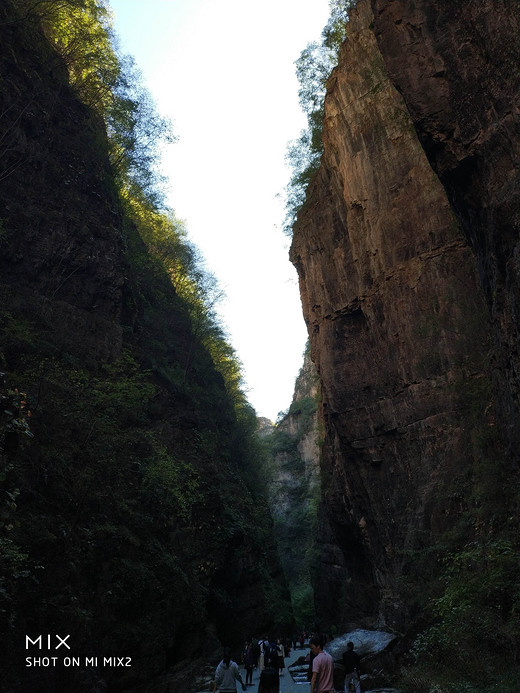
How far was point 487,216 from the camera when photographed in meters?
10.4

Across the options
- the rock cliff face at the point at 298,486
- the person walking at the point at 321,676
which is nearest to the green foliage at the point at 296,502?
the rock cliff face at the point at 298,486

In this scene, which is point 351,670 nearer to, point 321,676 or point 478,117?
point 321,676

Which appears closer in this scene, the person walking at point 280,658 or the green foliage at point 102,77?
the person walking at point 280,658

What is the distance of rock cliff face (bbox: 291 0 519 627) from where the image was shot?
10461 millimetres

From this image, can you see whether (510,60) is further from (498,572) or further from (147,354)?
(147,354)

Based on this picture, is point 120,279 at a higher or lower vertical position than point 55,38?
lower

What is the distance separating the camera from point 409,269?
60.1 feet

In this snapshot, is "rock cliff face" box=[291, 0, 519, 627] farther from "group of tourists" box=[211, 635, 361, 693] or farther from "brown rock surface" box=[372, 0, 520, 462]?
"group of tourists" box=[211, 635, 361, 693]

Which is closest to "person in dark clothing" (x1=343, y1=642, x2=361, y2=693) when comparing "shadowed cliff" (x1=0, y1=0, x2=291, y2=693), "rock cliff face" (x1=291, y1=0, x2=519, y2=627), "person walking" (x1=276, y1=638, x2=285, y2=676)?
"person walking" (x1=276, y1=638, x2=285, y2=676)

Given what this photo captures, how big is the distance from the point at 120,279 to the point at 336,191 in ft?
33.0

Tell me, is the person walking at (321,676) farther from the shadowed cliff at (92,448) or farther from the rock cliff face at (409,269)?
the rock cliff face at (409,269)

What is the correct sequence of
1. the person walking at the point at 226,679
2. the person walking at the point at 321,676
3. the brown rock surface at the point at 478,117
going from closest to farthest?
the person walking at the point at 321,676 → the person walking at the point at 226,679 → the brown rock surface at the point at 478,117

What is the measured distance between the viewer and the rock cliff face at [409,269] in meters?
10.5

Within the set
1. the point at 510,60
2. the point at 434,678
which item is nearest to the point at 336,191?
the point at 510,60
